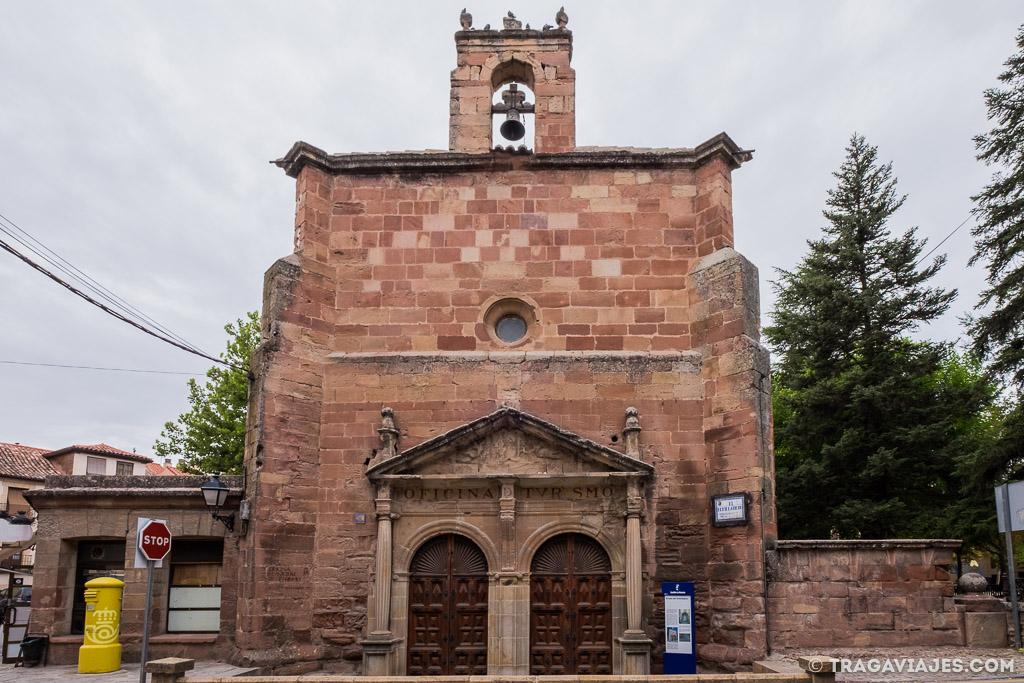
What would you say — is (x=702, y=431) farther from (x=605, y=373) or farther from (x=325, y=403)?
(x=325, y=403)

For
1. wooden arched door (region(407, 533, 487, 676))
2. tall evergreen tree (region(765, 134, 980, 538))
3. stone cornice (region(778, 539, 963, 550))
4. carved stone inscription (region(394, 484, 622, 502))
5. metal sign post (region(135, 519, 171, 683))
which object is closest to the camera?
metal sign post (region(135, 519, 171, 683))

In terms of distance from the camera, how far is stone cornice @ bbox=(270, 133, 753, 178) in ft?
45.9

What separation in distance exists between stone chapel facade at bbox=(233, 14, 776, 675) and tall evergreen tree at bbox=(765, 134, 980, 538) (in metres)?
10.5

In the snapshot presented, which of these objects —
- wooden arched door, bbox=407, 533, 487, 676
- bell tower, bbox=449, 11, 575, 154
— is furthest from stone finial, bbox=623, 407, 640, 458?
bell tower, bbox=449, 11, 575, 154

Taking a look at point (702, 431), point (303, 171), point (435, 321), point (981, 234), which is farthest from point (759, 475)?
point (981, 234)

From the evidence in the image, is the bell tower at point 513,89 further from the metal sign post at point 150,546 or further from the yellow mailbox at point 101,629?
the yellow mailbox at point 101,629

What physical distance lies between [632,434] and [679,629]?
2.84 meters

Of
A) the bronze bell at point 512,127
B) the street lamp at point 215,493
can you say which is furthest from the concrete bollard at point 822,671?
the bronze bell at point 512,127

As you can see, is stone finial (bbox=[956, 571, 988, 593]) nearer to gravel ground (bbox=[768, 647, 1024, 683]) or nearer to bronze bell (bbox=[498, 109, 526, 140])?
gravel ground (bbox=[768, 647, 1024, 683])

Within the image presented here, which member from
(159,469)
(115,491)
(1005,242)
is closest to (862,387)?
(1005,242)

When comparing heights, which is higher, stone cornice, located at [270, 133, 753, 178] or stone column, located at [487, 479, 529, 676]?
stone cornice, located at [270, 133, 753, 178]

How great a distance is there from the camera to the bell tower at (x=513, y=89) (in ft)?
47.4

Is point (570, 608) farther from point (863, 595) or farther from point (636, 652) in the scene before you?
point (863, 595)

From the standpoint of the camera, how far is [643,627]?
1202 cm
